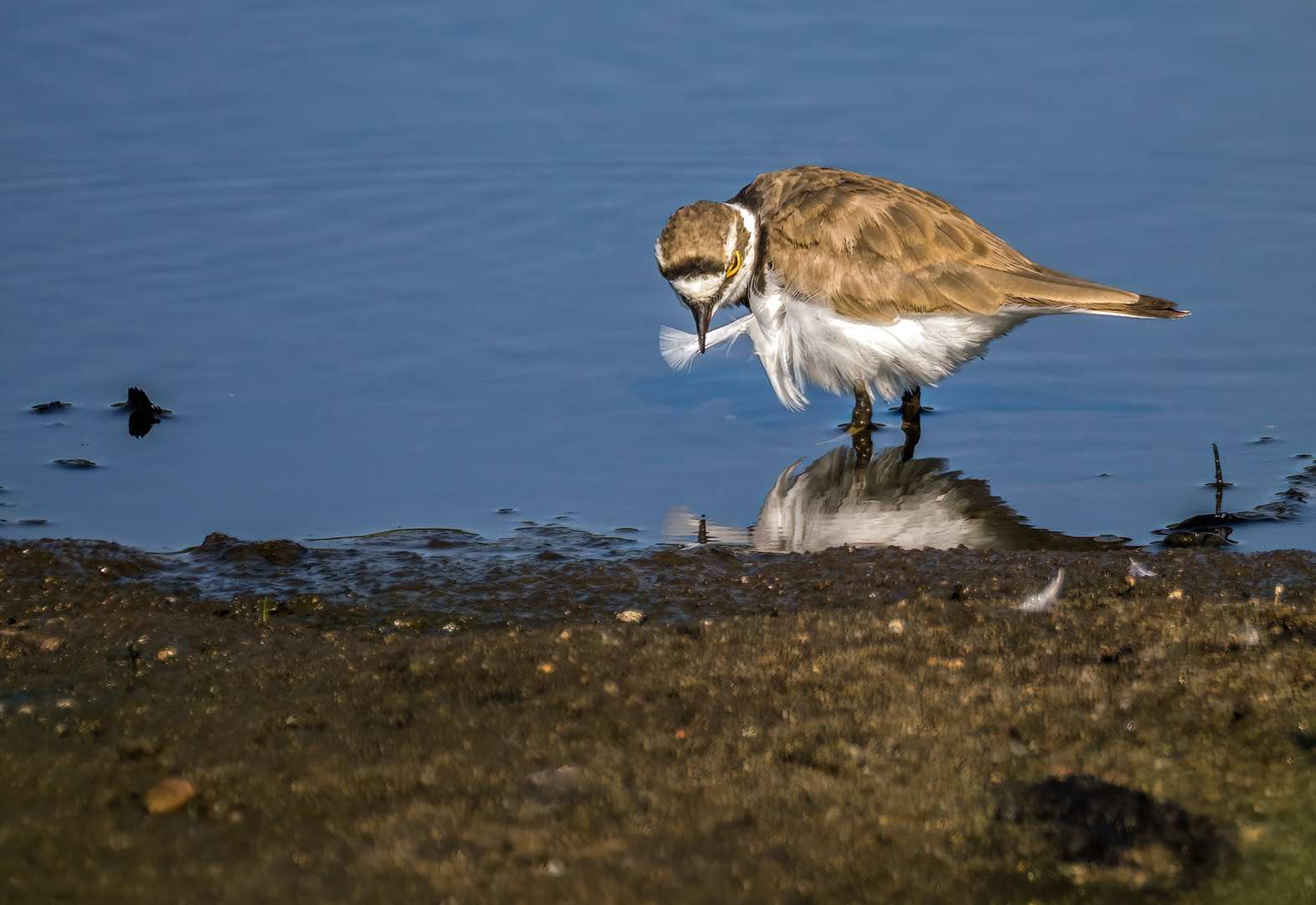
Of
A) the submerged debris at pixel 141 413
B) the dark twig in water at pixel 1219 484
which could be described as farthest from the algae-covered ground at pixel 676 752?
the submerged debris at pixel 141 413

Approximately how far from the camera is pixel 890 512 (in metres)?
5.14

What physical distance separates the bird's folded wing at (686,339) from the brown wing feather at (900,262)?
17.7 inches

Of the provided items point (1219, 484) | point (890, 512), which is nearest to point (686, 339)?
point (890, 512)

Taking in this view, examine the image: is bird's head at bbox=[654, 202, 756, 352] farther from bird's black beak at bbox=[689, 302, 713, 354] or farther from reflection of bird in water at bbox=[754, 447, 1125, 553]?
reflection of bird in water at bbox=[754, 447, 1125, 553]

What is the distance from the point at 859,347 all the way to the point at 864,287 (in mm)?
296

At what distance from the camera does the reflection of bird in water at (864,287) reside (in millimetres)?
5840

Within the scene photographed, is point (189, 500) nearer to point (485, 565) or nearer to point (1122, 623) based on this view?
point (485, 565)

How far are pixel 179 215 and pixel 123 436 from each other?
3238 mm

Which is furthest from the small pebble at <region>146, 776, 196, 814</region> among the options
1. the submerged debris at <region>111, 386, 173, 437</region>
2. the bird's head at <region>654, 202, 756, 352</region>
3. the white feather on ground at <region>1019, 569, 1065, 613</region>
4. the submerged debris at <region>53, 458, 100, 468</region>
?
the bird's head at <region>654, 202, 756, 352</region>

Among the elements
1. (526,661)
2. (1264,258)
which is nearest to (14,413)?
(526,661)

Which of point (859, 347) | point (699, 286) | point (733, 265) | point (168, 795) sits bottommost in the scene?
point (168, 795)

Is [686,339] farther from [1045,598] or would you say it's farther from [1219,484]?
[1045,598]

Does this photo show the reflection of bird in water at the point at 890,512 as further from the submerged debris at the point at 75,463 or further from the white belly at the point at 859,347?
the submerged debris at the point at 75,463

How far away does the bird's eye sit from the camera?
240 inches
